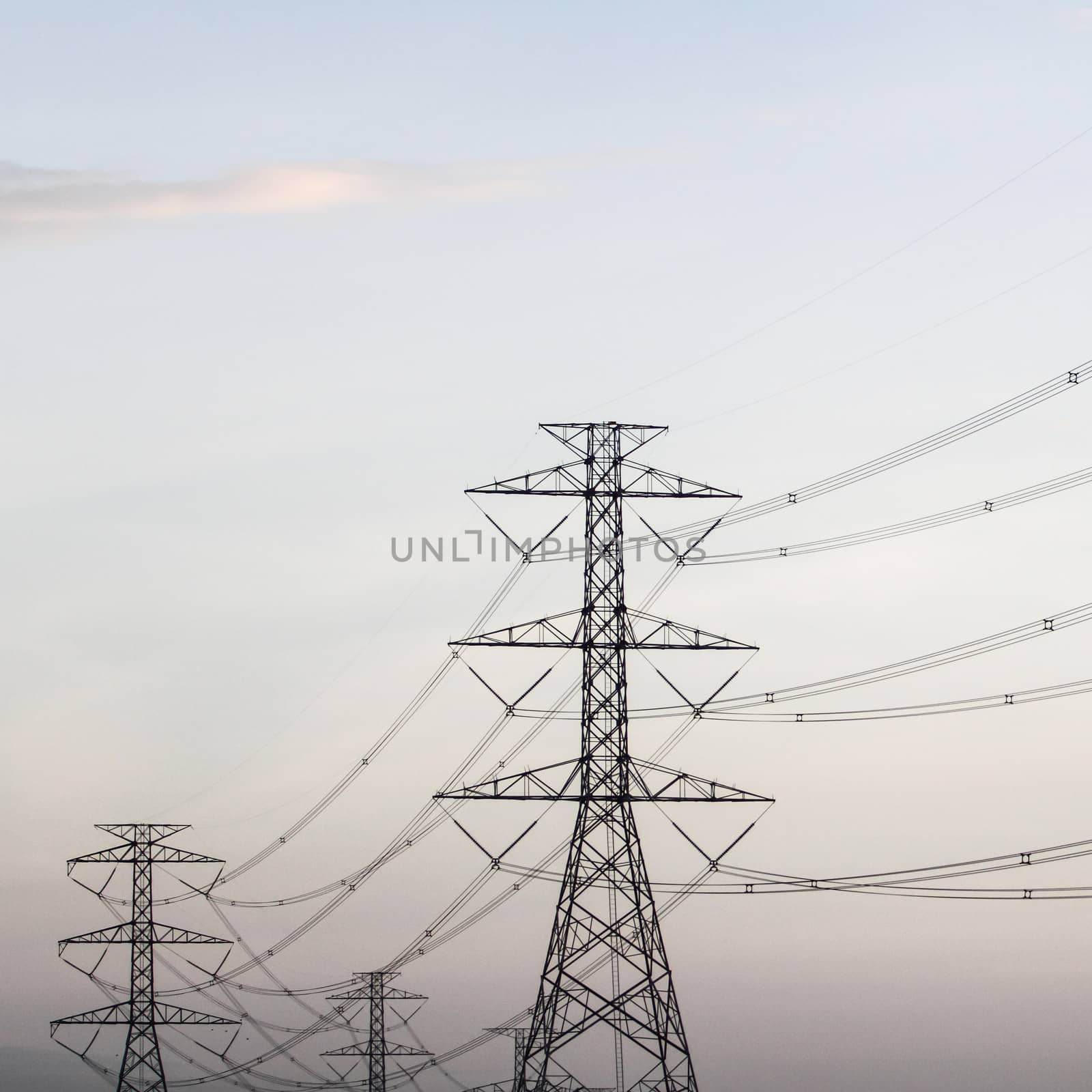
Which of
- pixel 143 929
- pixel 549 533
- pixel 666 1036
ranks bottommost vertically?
pixel 666 1036

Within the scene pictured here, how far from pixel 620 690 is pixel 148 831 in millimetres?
40821

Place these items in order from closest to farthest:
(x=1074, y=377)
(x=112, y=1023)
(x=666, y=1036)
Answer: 1. (x=1074, y=377)
2. (x=666, y=1036)
3. (x=112, y=1023)

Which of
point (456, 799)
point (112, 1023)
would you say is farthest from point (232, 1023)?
point (456, 799)

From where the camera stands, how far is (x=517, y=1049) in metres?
108

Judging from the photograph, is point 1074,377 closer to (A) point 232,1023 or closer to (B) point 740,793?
(B) point 740,793

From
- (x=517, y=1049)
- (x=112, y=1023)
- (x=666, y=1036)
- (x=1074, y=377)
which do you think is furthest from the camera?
(x=517, y=1049)

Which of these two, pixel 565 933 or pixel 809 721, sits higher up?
pixel 809 721

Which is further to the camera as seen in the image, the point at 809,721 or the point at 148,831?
the point at 148,831

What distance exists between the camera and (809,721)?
63531 millimetres

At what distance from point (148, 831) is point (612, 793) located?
40975mm

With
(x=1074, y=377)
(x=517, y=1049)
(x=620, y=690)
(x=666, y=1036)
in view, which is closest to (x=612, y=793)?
(x=620, y=690)

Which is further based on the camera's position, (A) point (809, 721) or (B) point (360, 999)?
(B) point (360, 999)

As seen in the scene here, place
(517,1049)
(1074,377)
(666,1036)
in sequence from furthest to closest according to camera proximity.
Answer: (517,1049) → (666,1036) → (1074,377)

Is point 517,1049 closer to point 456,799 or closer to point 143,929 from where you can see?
point 143,929
